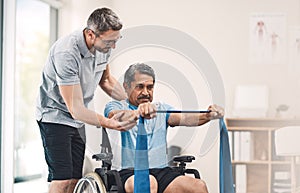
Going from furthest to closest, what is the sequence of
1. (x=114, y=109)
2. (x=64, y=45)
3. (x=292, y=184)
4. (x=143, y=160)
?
1. (x=292, y=184)
2. (x=64, y=45)
3. (x=114, y=109)
4. (x=143, y=160)

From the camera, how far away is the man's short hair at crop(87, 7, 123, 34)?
9.71 ft

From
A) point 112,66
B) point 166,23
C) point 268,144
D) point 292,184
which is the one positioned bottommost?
point 292,184

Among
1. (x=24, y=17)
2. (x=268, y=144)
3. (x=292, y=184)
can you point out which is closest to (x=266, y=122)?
(x=268, y=144)

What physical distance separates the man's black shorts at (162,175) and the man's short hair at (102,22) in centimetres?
76

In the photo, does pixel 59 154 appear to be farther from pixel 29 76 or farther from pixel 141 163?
pixel 29 76

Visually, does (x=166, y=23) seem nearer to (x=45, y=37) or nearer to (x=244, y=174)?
(x=45, y=37)

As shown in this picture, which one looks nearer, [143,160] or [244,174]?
[143,160]

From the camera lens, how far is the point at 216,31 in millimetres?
3846

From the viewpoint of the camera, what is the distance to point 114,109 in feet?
9.01

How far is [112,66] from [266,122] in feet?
3.60

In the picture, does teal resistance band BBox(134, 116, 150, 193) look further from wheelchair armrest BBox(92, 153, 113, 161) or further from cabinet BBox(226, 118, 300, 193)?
cabinet BBox(226, 118, 300, 193)

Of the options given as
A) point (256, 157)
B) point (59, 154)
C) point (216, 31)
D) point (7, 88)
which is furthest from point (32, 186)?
point (216, 31)

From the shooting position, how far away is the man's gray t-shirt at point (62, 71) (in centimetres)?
293

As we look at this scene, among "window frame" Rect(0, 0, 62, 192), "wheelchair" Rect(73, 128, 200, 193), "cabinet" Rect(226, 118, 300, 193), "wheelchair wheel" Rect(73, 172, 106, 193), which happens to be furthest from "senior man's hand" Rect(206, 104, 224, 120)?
"window frame" Rect(0, 0, 62, 192)
